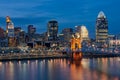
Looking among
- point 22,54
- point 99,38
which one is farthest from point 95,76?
point 99,38

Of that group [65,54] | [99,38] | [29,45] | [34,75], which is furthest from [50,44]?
[34,75]

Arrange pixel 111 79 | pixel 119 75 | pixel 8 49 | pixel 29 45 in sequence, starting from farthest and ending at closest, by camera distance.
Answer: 1. pixel 29 45
2. pixel 8 49
3. pixel 119 75
4. pixel 111 79

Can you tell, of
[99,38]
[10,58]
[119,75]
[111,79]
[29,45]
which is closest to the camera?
[111,79]

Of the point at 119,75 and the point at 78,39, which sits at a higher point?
the point at 78,39

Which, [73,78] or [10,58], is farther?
[10,58]

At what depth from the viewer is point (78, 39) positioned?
78000 millimetres

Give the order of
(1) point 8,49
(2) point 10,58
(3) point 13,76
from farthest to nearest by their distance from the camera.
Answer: (1) point 8,49 < (2) point 10,58 < (3) point 13,76

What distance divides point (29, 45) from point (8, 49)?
17423 mm

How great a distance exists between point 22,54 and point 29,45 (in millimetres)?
27164

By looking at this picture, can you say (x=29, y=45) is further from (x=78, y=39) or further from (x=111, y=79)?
(x=111, y=79)

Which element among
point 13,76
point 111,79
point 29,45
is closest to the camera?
point 111,79

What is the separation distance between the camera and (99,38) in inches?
3812

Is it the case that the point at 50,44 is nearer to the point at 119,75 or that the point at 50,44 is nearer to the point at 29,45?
the point at 29,45

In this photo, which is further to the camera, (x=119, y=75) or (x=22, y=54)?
(x=22, y=54)
